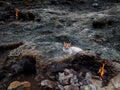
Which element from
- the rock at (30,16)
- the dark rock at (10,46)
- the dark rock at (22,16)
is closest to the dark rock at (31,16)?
the rock at (30,16)

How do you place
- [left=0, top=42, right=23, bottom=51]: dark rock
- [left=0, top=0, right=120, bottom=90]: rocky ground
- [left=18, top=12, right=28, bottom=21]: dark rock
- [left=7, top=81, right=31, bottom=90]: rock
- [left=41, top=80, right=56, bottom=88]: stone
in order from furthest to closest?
[left=18, top=12, right=28, bottom=21]: dark rock, [left=0, top=42, right=23, bottom=51]: dark rock, [left=0, top=0, right=120, bottom=90]: rocky ground, [left=41, top=80, right=56, bottom=88]: stone, [left=7, top=81, right=31, bottom=90]: rock

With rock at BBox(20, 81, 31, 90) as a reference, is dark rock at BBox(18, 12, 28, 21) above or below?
above

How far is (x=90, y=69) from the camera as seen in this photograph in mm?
7145

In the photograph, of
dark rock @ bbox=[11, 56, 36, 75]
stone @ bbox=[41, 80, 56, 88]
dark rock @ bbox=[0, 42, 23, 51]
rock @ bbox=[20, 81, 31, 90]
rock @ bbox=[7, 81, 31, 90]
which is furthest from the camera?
dark rock @ bbox=[0, 42, 23, 51]

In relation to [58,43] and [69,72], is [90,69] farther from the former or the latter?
[58,43]

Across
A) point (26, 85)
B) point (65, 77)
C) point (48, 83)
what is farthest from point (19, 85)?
point (65, 77)

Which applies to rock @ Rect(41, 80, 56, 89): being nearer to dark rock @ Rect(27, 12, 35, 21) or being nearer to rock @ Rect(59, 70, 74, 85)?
rock @ Rect(59, 70, 74, 85)

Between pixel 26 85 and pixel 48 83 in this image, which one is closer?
pixel 26 85

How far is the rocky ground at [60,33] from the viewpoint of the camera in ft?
26.1

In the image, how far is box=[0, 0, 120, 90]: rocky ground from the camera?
26.1 ft

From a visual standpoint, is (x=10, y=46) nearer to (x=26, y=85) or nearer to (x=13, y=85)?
(x=13, y=85)

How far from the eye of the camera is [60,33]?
9984 mm

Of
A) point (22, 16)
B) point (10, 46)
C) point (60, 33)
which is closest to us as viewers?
point (10, 46)

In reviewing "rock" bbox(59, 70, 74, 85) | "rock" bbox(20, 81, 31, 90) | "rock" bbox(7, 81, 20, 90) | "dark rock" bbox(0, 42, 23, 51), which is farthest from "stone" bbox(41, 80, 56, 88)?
"dark rock" bbox(0, 42, 23, 51)
